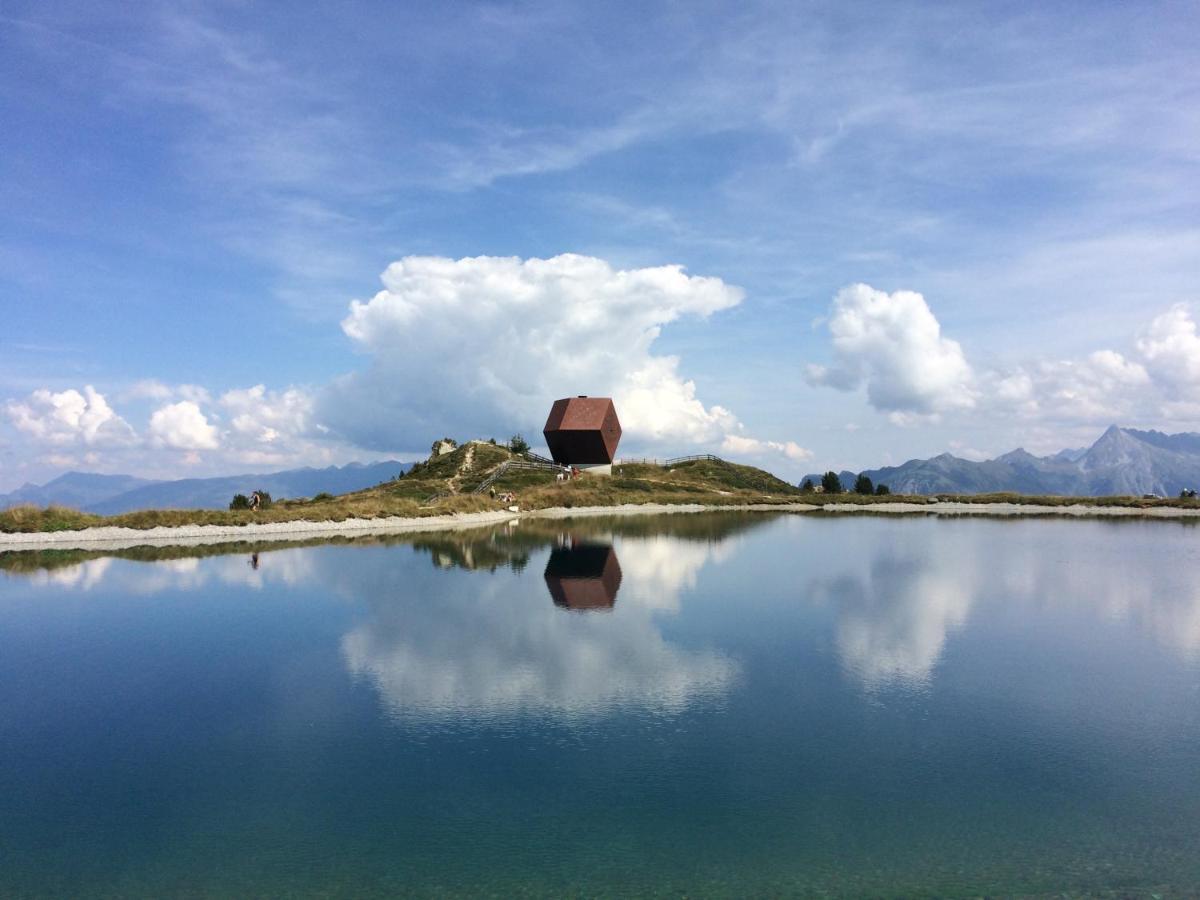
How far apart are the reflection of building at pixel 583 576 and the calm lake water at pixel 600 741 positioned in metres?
0.48

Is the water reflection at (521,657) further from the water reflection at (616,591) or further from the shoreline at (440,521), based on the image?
the shoreline at (440,521)

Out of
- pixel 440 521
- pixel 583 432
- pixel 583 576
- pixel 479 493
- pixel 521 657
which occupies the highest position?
pixel 583 432

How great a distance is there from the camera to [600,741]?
17.2m

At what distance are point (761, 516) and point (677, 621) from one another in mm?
65809

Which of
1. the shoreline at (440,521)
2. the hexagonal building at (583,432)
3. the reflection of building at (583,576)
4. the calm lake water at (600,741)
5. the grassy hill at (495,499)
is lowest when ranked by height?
the calm lake water at (600,741)

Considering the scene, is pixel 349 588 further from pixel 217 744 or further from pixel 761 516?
pixel 761 516

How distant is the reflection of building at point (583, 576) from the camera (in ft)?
115

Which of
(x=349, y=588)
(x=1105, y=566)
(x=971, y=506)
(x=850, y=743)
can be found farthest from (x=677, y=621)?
(x=971, y=506)

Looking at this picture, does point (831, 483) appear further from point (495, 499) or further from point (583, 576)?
point (583, 576)

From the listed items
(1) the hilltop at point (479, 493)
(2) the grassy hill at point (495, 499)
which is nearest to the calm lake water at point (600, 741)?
(2) the grassy hill at point (495, 499)

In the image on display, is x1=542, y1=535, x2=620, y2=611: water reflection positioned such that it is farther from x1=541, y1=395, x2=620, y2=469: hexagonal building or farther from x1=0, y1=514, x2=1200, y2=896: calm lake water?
x1=541, y1=395, x2=620, y2=469: hexagonal building

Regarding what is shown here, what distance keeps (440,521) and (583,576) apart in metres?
39.7

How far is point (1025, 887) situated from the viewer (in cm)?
1143

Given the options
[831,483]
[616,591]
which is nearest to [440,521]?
[616,591]
